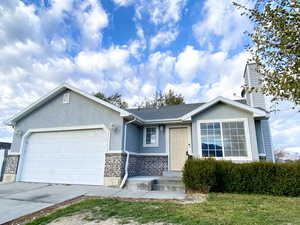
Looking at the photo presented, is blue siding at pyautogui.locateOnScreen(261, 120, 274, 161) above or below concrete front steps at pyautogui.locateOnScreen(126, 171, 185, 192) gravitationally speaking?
above

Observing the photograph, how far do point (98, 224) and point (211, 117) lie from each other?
6.43 m

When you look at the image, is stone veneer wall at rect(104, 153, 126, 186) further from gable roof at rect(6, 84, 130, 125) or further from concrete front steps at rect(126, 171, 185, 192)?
gable roof at rect(6, 84, 130, 125)

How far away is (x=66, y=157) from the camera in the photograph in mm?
8430

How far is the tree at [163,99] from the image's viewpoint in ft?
71.3

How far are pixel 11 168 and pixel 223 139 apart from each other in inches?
421

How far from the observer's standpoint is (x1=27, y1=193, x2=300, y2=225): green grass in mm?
3386

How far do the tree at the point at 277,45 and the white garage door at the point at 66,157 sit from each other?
6667mm

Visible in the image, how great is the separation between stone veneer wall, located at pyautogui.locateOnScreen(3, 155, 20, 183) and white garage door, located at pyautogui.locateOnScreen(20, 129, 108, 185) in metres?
0.31

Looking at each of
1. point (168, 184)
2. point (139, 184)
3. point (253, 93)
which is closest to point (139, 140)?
point (139, 184)

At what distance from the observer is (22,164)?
29.7 ft

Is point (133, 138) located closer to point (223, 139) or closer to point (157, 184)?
point (157, 184)

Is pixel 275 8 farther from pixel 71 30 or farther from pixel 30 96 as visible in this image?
pixel 30 96

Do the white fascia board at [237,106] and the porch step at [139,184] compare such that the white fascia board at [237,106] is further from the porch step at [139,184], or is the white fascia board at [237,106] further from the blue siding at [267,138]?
the porch step at [139,184]

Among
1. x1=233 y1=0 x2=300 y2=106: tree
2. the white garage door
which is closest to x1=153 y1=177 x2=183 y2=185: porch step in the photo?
the white garage door
